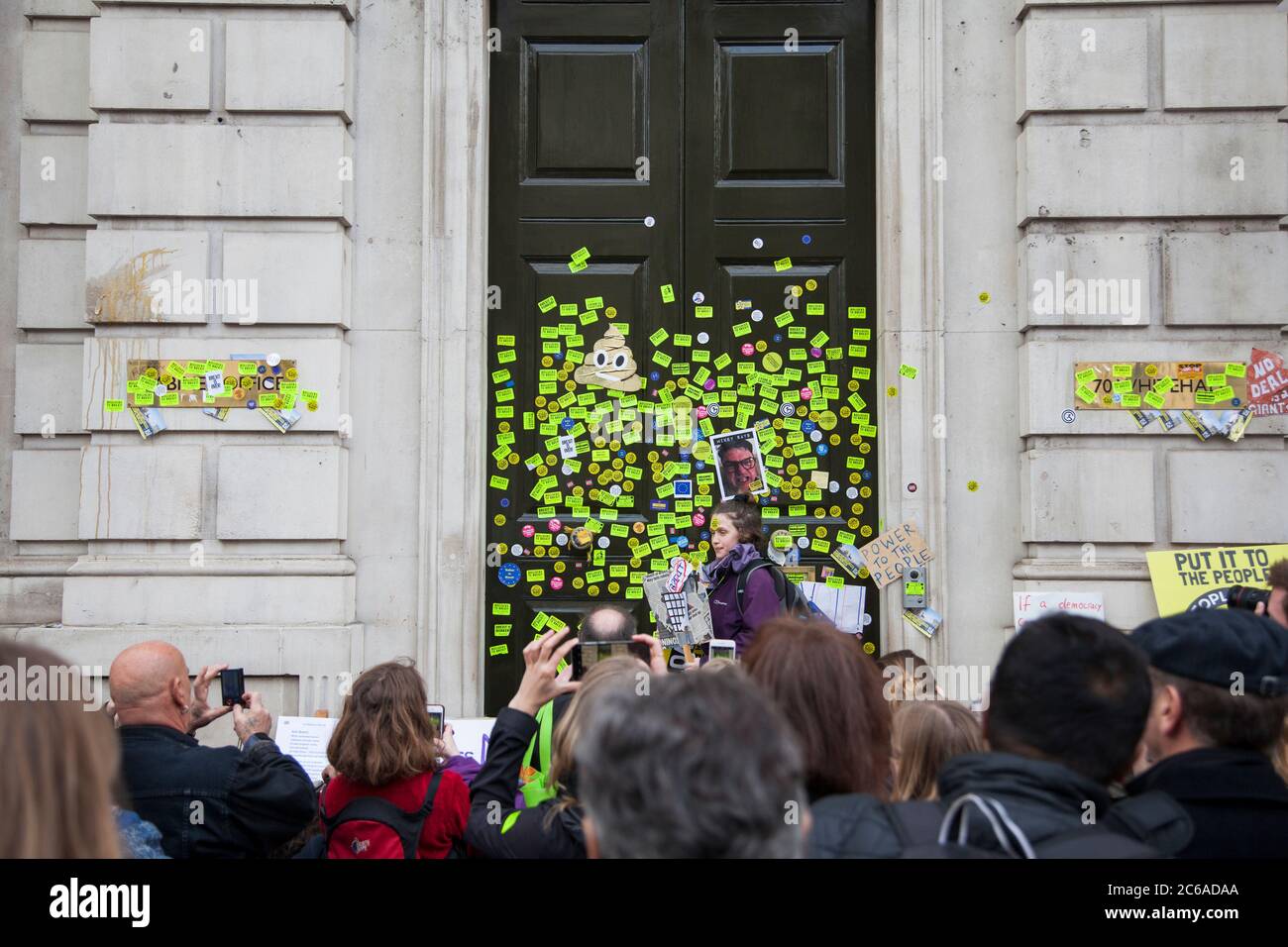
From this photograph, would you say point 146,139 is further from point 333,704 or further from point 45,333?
point 333,704

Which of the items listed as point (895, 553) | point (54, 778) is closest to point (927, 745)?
point (54, 778)

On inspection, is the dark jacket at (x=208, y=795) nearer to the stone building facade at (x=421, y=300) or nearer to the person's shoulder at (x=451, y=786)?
the person's shoulder at (x=451, y=786)

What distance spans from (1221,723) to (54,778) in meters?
2.43

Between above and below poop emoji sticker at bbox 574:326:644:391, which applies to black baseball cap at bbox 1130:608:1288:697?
below

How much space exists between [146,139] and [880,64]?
4.73 metres

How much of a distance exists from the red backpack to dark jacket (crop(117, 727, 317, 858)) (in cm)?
15

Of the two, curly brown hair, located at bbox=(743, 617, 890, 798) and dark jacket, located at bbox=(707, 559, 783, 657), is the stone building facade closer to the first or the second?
dark jacket, located at bbox=(707, 559, 783, 657)

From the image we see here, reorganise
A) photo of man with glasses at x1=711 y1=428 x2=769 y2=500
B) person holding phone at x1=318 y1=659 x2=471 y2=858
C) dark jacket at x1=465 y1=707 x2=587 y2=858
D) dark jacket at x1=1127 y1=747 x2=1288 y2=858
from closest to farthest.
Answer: dark jacket at x1=1127 y1=747 x2=1288 y2=858, dark jacket at x1=465 y1=707 x2=587 y2=858, person holding phone at x1=318 y1=659 x2=471 y2=858, photo of man with glasses at x1=711 y1=428 x2=769 y2=500

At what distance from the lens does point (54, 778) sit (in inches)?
71.4

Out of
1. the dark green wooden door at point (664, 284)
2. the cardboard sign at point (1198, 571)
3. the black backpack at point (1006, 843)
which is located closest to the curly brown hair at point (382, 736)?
the black backpack at point (1006, 843)

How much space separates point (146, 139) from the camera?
24.2ft

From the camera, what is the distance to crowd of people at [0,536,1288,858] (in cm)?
178

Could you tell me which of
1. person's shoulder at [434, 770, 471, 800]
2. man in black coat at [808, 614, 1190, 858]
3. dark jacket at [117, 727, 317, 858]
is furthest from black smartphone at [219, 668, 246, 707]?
man in black coat at [808, 614, 1190, 858]
